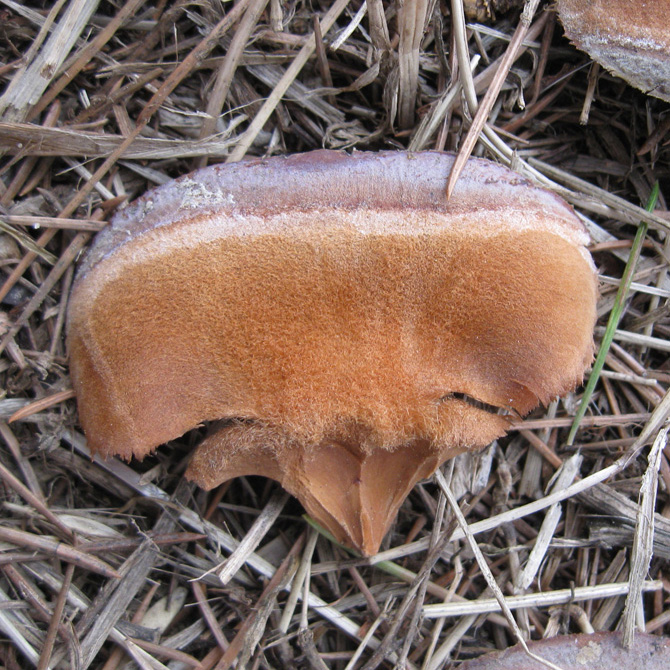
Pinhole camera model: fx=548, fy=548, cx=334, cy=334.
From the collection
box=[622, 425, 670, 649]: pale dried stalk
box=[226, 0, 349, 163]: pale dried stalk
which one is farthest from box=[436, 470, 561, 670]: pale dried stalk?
box=[226, 0, 349, 163]: pale dried stalk

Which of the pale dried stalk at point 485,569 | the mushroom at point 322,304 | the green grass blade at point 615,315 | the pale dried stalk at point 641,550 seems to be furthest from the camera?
the green grass blade at point 615,315

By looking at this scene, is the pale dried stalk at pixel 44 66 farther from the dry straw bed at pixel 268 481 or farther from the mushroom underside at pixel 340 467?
the mushroom underside at pixel 340 467

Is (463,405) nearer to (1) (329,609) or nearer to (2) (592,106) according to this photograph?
(1) (329,609)

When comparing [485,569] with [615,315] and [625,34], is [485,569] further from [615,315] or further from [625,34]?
[625,34]

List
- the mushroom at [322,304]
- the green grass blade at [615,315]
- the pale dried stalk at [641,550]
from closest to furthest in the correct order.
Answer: the mushroom at [322,304]
the pale dried stalk at [641,550]
the green grass blade at [615,315]

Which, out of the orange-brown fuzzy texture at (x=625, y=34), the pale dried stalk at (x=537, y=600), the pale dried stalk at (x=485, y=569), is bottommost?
the pale dried stalk at (x=537, y=600)

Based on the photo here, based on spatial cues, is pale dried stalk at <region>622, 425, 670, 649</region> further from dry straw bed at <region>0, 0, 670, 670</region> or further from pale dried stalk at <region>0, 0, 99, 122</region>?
pale dried stalk at <region>0, 0, 99, 122</region>

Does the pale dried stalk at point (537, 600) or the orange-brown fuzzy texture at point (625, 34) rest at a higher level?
the orange-brown fuzzy texture at point (625, 34)

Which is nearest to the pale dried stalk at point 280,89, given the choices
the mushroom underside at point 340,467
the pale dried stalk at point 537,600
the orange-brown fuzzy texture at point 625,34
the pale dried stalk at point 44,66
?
the pale dried stalk at point 44,66

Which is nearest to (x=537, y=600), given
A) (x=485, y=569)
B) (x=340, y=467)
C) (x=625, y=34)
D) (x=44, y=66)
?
(x=485, y=569)
